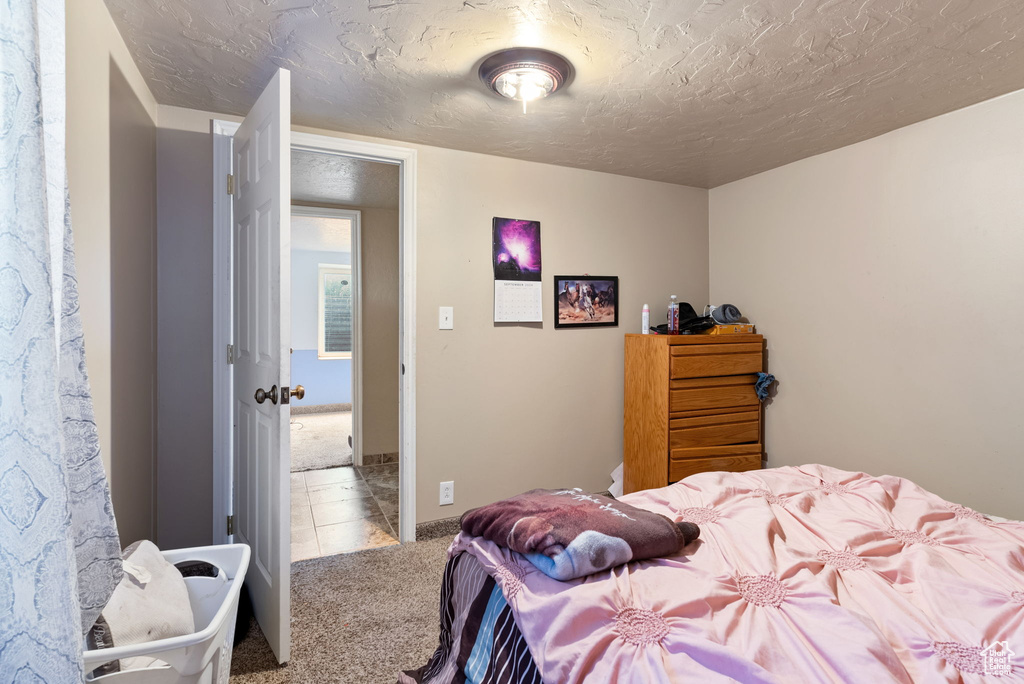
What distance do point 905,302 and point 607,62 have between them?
1.89m

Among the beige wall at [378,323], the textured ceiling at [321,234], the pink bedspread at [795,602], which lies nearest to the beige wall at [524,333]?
the pink bedspread at [795,602]

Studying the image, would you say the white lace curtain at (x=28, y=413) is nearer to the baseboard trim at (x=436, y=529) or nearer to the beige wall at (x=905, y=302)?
the baseboard trim at (x=436, y=529)

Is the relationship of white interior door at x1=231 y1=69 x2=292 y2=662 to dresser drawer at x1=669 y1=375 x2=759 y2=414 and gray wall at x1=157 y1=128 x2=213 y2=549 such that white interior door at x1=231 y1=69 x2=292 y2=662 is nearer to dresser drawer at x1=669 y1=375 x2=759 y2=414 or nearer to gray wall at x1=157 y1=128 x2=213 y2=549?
gray wall at x1=157 y1=128 x2=213 y2=549

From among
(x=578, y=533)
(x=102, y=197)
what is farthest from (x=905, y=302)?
(x=102, y=197)

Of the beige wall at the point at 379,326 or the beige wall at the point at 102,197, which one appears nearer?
the beige wall at the point at 102,197

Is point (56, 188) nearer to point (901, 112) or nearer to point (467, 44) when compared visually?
point (467, 44)

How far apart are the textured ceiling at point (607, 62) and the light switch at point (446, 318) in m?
0.89

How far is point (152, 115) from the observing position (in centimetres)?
213

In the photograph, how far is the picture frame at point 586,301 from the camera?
10.1 ft

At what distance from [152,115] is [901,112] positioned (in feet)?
10.7

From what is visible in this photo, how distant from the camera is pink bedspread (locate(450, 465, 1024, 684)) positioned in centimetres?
86

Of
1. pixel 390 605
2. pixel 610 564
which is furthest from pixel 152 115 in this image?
pixel 610 564

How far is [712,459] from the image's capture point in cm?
294

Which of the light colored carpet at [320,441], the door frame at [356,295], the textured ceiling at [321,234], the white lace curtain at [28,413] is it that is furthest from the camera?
the textured ceiling at [321,234]
